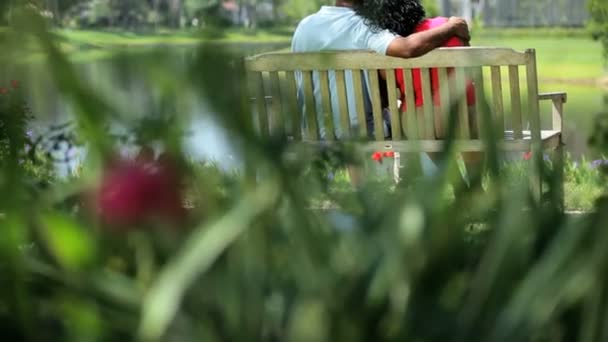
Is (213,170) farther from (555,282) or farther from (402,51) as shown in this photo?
(402,51)

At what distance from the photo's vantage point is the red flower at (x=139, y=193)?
3.49 feet

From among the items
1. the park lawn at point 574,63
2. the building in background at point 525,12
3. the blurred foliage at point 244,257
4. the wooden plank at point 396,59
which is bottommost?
the building in background at point 525,12

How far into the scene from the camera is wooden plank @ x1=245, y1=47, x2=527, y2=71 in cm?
496

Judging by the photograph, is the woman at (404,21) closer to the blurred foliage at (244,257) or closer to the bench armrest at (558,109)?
the bench armrest at (558,109)

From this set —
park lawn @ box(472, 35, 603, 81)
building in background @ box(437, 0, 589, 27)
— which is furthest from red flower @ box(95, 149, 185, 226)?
building in background @ box(437, 0, 589, 27)

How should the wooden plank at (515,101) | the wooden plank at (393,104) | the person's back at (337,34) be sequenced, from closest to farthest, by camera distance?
the wooden plank at (515,101), the wooden plank at (393,104), the person's back at (337,34)

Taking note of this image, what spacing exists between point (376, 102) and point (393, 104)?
0.26ft

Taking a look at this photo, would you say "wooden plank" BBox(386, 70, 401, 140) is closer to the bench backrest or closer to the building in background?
the bench backrest

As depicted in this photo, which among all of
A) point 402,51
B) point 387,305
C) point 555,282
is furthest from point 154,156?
point 402,51

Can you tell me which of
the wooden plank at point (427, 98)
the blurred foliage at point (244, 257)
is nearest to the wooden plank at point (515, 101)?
the wooden plank at point (427, 98)

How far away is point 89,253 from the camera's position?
3.29ft

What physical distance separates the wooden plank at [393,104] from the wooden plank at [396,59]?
8 centimetres

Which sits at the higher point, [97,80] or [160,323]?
[97,80]

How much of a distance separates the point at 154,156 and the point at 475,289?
30 centimetres
